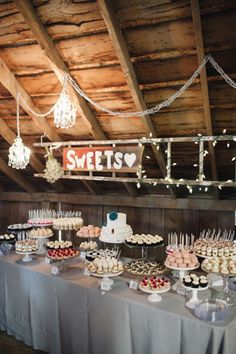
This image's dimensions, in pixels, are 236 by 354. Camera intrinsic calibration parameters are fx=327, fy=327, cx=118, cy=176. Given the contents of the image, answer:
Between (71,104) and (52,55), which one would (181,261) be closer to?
(71,104)

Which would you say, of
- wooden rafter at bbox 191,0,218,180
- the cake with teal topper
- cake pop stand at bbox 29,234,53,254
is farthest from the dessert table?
wooden rafter at bbox 191,0,218,180

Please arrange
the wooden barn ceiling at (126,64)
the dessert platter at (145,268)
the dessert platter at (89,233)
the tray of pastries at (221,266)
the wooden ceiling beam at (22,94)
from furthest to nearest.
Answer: the dessert platter at (89,233) < the wooden ceiling beam at (22,94) < the dessert platter at (145,268) < the wooden barn ceiling at (126,64) < the tray of pastries at (221,266)

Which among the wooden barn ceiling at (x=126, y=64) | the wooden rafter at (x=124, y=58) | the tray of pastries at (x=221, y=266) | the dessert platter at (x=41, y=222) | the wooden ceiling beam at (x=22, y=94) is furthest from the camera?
the dessert platter at (x=41, y=222)

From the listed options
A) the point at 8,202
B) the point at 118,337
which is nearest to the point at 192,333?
the point at 118,337

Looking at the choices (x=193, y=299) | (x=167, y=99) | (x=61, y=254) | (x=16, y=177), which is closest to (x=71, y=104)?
(x=167, y=99)

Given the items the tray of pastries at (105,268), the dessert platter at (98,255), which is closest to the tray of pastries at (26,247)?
the dessert platter at (98,255)

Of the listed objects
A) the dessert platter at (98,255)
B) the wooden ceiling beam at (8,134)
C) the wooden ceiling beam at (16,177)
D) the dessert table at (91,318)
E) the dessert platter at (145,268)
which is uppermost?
the wooden ceiling beam at (8,134)

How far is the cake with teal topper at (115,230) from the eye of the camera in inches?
161

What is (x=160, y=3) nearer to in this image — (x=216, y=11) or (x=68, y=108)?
(x=216, y=11)

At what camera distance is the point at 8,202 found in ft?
25.1

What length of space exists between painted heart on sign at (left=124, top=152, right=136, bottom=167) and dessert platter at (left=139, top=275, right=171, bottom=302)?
1611 millimetres

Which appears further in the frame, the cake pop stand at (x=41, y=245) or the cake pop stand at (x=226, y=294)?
the cake pop stand at (x=41, y=245)

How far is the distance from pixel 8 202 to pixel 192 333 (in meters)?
5.94

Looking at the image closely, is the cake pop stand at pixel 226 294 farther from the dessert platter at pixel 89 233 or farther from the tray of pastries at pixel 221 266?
the dessert platter at pixel 89 233
